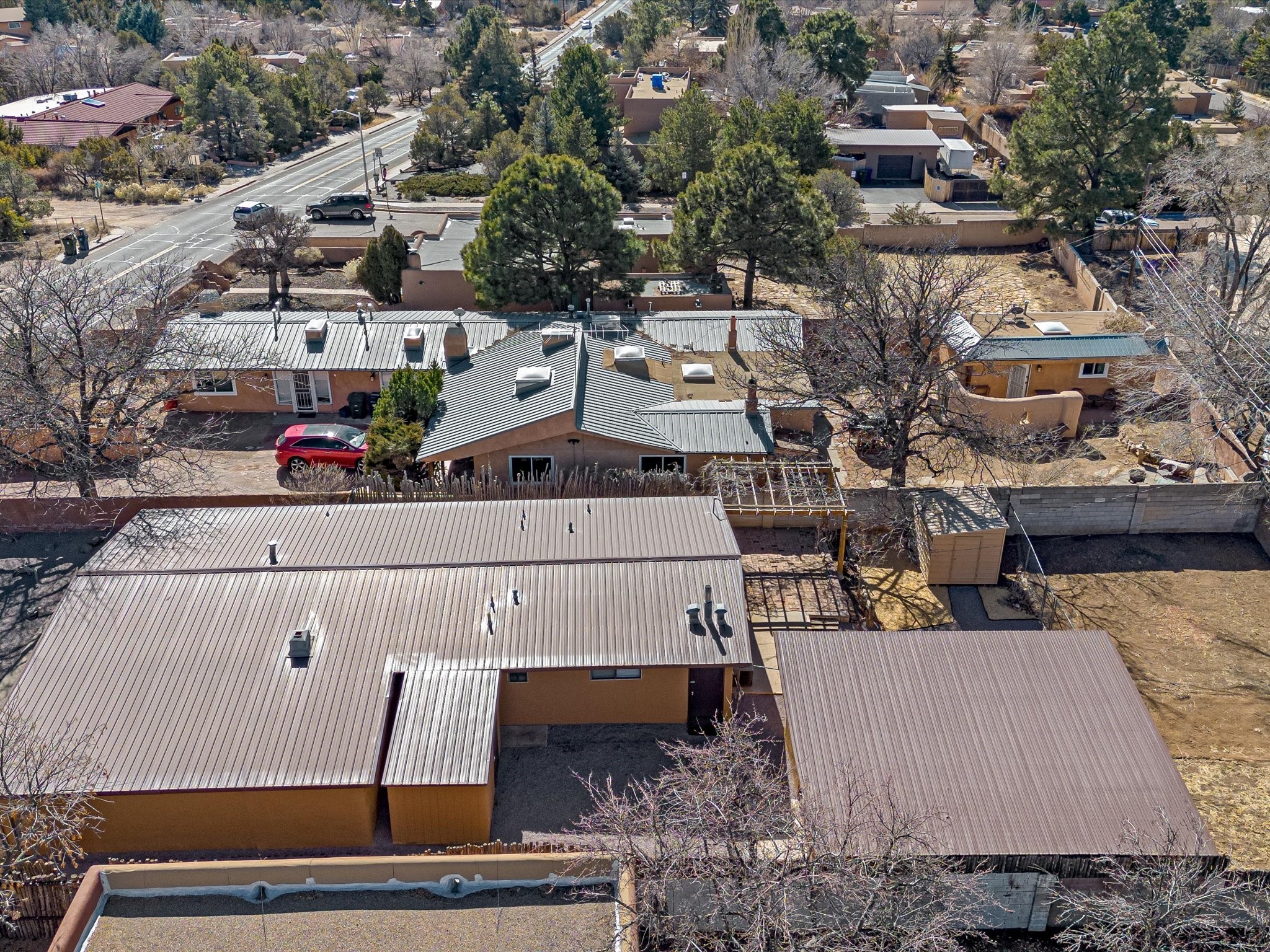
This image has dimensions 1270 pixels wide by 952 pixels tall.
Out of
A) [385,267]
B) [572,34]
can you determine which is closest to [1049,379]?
[385,267]

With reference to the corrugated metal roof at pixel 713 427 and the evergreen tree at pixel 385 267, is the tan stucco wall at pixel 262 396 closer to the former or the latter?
the evergreen tree at pixel 385 267

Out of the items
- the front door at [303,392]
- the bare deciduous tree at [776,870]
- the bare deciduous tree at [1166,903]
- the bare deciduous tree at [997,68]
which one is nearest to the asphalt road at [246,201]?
the front door at [303,392]

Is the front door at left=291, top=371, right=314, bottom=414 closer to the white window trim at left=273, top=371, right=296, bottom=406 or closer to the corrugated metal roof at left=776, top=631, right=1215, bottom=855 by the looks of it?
the white window trim at left=273, top=371, right=296, bottom=406

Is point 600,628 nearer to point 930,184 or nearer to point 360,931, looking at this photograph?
→ point 360,931

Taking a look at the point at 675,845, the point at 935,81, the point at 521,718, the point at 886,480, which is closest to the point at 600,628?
the point at 521,718

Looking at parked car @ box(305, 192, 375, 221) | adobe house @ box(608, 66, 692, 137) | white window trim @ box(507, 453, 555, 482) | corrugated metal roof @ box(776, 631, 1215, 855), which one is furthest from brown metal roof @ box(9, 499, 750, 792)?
adobe house @ box(608, 66, 692, 137)
